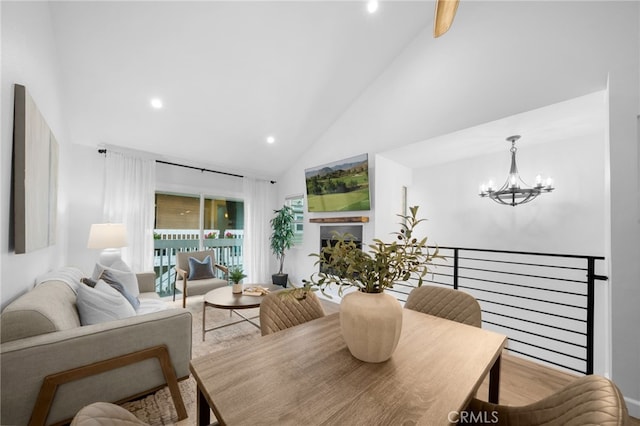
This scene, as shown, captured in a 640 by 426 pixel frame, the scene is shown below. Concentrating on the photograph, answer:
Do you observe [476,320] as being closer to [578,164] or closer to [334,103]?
[578,164]

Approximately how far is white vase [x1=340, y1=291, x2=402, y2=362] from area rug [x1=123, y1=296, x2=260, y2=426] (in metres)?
1.32

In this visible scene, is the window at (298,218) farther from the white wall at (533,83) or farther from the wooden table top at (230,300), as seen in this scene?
the wooden table top at (230,300)

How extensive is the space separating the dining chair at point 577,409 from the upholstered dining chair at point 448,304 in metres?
0.60

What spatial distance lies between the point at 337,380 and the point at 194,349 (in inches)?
84.3

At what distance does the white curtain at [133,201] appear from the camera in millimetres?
3592

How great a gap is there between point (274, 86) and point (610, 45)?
316 cm

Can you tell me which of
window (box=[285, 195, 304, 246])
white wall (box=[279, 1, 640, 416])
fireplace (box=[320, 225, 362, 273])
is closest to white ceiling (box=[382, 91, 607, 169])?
white wall (box=[279, 1, 640, 416])

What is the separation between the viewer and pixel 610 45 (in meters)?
1.87

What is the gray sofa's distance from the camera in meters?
1.14

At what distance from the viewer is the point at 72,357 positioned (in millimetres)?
1247

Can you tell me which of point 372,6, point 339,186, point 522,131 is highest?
point 372,6

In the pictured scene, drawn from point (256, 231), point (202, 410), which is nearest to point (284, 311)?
point (202, 410)

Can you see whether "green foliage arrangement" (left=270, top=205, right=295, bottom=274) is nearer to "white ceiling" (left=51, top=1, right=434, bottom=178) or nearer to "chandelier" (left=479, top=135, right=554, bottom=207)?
"white ceiling" (left=51, top=1, right=434, bottom=178)

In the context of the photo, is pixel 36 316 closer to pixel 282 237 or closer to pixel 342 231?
pixel 342 231
